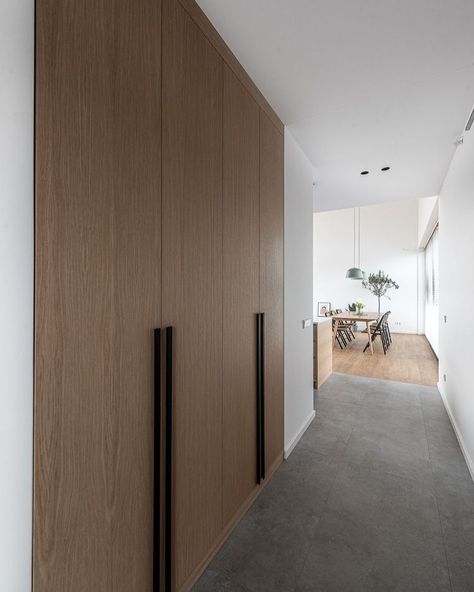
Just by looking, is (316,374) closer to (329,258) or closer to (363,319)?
(363,319)

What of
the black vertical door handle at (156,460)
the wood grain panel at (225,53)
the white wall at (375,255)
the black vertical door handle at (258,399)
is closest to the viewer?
the black vertical door handle at (156,460)

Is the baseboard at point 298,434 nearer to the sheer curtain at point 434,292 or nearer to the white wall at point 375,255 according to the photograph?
the sheer curtain at point 434,292

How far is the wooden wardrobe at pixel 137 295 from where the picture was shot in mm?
899

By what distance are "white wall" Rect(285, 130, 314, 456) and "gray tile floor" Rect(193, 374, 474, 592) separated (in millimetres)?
270

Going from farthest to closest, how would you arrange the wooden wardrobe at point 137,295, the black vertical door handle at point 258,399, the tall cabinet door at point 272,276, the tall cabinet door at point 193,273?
the tall cabinet door at point 272,276
the black vertical door handle at point 258,399
the tall cabinet door at point 193,273
the wooden wardrobe at point 137,295

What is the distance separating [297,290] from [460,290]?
141cm

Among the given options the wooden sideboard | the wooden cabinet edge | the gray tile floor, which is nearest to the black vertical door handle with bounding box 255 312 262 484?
the wooden cabinet edge

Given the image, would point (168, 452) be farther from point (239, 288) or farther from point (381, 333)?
point (381, 333)

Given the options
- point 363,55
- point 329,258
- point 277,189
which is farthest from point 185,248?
point 329,258

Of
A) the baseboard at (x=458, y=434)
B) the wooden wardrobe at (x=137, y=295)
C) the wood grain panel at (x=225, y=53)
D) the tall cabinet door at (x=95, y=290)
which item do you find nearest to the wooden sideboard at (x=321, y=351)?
the baseboard at (x=458, y=434)

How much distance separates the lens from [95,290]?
39.8 inches

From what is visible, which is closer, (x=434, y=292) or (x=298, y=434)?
(x=298, y=434)

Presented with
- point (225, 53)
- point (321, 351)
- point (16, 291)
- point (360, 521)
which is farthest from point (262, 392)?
point (321, 351)

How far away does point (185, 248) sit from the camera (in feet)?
4.64
